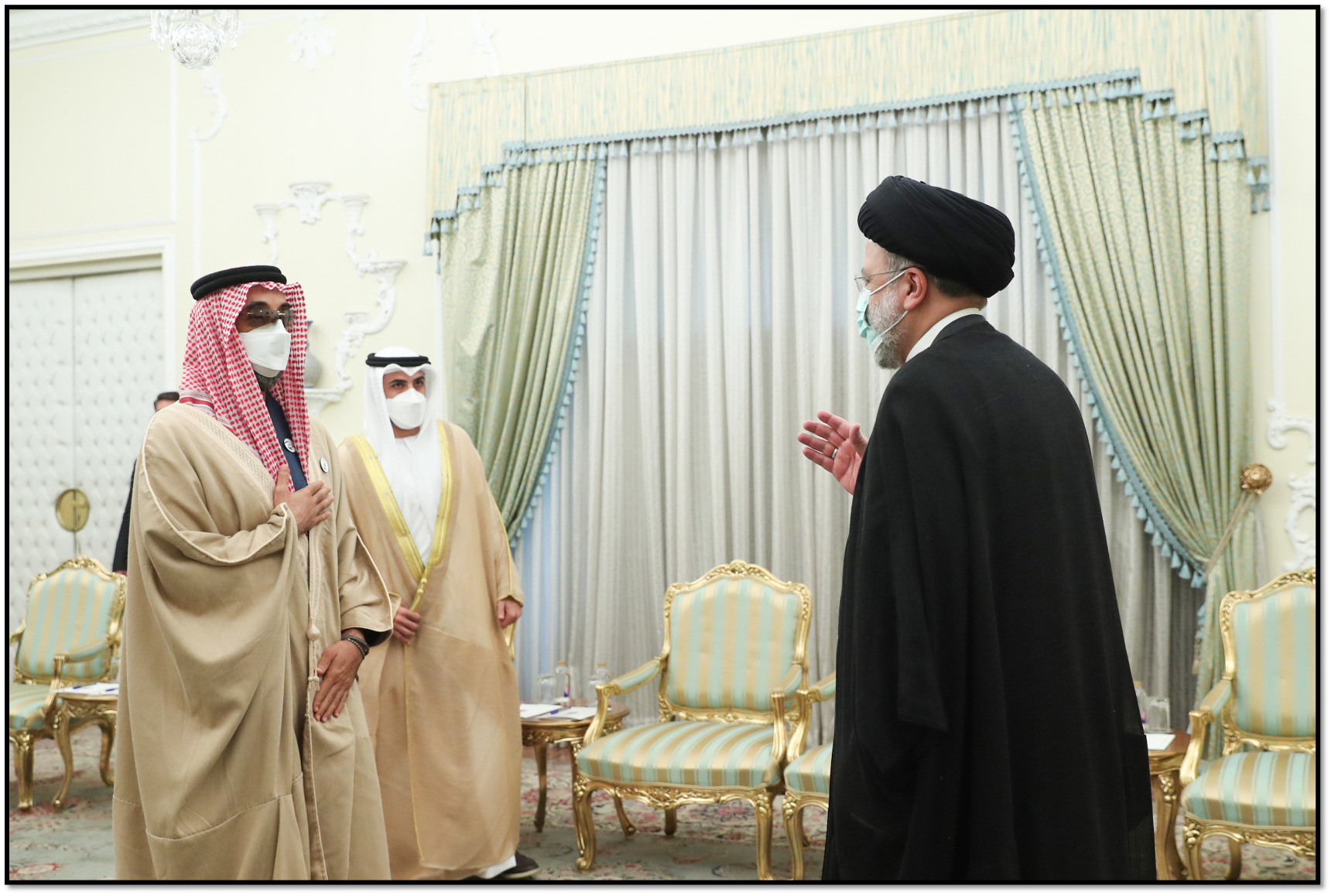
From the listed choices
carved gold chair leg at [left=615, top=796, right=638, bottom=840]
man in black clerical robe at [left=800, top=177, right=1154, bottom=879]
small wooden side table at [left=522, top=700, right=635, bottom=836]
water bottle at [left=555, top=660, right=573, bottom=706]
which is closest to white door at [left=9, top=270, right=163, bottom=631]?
water bottle at [left=555, top=660, right=573, bottom=706]

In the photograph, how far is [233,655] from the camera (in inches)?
86.5

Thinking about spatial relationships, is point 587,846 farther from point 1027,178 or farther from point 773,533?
point 1027,178

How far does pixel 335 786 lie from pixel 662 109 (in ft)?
12.0

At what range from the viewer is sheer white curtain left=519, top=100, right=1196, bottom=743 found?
4.84m

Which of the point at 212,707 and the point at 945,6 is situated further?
the point at 945,6

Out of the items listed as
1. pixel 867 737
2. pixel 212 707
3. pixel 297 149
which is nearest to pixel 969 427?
pixel 867 737

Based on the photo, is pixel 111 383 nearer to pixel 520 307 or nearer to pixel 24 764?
pixel 24 764

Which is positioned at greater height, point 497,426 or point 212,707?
point 497,426

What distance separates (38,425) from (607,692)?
4358 millimetres

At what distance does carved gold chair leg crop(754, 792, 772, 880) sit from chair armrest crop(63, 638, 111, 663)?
2926mm

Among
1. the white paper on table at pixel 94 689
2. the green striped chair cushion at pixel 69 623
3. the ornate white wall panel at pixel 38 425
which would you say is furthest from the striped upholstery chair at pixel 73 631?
the ornate white wall panel at pixel 38 425

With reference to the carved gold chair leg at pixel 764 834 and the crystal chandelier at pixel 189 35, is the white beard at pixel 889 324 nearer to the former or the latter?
the carved gold chair leg at pixel 764 834

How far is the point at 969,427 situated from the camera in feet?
4.97

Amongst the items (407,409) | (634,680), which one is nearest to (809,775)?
(634,680)
